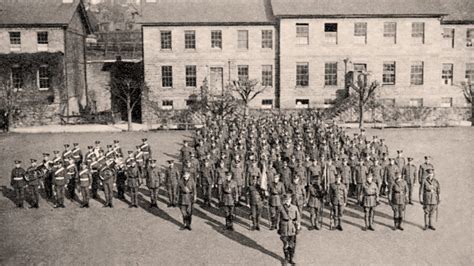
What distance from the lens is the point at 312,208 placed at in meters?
14.7

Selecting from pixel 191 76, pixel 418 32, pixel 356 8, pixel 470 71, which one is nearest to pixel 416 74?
pixel 418 32

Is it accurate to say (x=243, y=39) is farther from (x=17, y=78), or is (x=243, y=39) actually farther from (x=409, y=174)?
(x=409, y=174)

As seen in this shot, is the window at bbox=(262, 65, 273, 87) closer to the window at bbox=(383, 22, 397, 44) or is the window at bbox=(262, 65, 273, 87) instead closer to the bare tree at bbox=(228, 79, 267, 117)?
the bare tree at bbox=(228, 79, 267, 117)

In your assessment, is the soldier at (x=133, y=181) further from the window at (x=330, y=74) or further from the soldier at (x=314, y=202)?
the window at (x=330, y=74)

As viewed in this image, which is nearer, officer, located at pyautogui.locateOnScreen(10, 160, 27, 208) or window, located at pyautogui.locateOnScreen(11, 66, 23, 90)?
officer, located at pyautogui.locateOnScreen(10, 160, 27, 208)

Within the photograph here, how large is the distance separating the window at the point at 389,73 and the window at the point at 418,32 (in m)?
2.54

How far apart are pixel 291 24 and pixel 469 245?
28058 millimetres

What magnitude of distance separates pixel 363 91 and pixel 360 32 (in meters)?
6.88

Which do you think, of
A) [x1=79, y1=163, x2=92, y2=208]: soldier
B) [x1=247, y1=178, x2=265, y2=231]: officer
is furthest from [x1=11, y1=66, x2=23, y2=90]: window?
[x1=247, y1=178, x2=265, y2=231]: officer

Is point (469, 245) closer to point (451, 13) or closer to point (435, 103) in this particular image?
point (435, 103)

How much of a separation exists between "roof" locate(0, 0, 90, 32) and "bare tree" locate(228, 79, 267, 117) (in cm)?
1406

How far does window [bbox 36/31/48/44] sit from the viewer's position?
40.6m

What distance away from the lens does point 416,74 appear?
4019cm

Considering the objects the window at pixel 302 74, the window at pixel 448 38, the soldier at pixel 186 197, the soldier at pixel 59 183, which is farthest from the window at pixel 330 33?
the soldier at pixel 186 197
